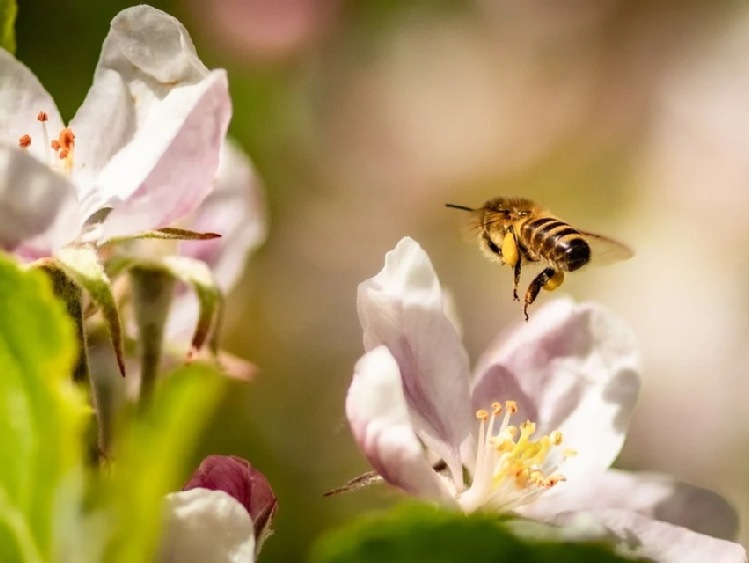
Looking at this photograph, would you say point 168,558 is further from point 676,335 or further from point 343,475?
point 676,335

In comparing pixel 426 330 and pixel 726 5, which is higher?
pixel 726 5

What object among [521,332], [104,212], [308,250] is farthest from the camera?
[308,250]

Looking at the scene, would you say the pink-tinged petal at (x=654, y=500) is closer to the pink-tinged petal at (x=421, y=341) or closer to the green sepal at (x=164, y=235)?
the pink-tinged petal at (x=421, y=341)

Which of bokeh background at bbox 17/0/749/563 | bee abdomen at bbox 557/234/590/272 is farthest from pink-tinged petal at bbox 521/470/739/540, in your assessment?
bokeh background at bbox 17/0/749/563

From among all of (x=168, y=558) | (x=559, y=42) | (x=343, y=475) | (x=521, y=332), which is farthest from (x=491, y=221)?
(x=559, y=42)

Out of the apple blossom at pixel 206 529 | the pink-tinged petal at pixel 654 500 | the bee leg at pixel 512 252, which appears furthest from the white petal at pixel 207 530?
the bee leg at pixel 512 252

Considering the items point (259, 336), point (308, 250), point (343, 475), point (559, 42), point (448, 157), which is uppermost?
point (559, 42)

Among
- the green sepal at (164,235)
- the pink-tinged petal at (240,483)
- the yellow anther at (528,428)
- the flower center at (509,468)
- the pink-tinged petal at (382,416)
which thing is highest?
the green sepal at (164,235)
